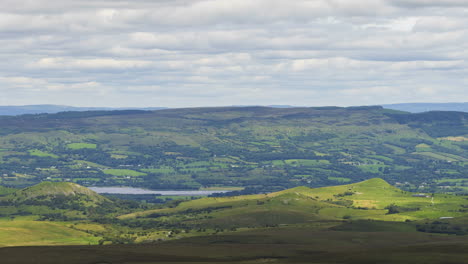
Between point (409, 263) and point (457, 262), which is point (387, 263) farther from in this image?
point (457, 262)

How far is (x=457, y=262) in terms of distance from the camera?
190 m

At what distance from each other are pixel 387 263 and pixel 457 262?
17.9 metres

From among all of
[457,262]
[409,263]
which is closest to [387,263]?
[409,263]

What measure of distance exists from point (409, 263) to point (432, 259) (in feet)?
21.6

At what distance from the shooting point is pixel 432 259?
199750 mm

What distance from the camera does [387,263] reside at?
200 meters

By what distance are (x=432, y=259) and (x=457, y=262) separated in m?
10.0

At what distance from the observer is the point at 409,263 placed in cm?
19800

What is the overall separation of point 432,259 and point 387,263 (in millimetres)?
11604
